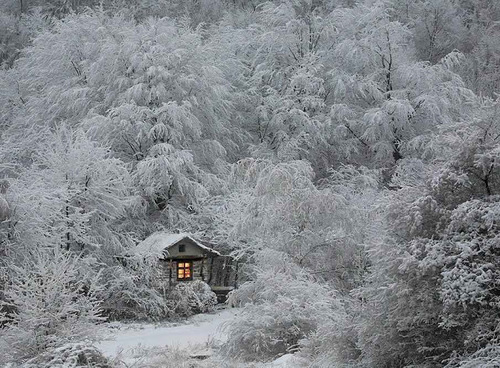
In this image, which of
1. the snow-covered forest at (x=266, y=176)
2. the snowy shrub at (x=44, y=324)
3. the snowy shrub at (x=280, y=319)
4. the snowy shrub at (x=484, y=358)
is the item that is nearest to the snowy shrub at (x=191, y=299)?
the snow-covered forest at (x=266, y=176)

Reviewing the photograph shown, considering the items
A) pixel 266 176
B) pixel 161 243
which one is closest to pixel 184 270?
pixel 161 243

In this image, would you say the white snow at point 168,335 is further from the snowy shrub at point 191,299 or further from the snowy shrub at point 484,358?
the snowy shrub at point 484,358

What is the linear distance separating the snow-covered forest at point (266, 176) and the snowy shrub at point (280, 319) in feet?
0.17

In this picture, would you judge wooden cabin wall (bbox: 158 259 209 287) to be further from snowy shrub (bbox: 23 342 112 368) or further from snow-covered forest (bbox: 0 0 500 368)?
snowy shrub (bbox: 23 342 112 368)

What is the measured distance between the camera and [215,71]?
92.1 feet

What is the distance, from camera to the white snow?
51.6 ft

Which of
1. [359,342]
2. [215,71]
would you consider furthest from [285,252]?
[215,71]

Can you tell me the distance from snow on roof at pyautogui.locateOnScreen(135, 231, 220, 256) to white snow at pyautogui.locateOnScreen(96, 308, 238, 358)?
261 cm

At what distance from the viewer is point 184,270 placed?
2230 centimetres

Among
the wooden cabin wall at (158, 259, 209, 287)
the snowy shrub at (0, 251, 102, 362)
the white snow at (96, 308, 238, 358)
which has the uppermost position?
the snowy shrub at (0, 251, 102, 362)

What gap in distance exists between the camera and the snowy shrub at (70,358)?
921cm

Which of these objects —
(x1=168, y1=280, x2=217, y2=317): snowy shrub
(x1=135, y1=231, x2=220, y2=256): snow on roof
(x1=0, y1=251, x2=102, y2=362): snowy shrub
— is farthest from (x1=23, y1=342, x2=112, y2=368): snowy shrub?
(x1=135, y1=231, x2=220, y2=256): snow on roof

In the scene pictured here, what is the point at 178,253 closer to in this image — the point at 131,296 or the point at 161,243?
the point at 161,243

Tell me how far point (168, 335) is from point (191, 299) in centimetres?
339
